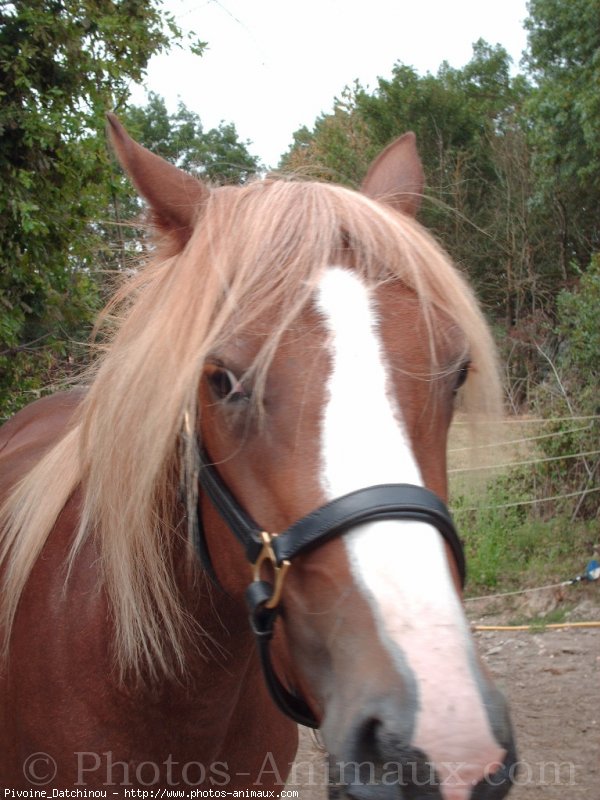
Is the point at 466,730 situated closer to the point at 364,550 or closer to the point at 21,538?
the point at 364,550

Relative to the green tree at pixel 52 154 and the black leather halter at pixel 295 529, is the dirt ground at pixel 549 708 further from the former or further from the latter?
the green tree at pixel 52 154

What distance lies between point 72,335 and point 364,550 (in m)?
4.12

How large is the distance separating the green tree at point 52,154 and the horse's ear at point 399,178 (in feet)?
7.48

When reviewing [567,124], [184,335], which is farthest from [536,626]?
[567,124]

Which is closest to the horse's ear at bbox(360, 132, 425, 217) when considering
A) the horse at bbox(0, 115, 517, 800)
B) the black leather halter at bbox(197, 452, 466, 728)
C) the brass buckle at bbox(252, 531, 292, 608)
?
the horse at bbox(0, 115, 517, 800)

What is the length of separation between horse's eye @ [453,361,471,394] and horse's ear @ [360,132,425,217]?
551 mm

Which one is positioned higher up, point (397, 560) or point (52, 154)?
point (52, 154)

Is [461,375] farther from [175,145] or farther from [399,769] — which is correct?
[175,145]

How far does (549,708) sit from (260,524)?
4052 mm

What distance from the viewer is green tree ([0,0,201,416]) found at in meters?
3.88

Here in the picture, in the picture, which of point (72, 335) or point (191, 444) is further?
point (72, 335)

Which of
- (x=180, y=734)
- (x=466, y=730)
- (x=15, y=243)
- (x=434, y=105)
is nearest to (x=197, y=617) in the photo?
(x=180, y=734)

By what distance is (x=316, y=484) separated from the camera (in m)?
1.17

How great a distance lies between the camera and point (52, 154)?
4.17 metres
